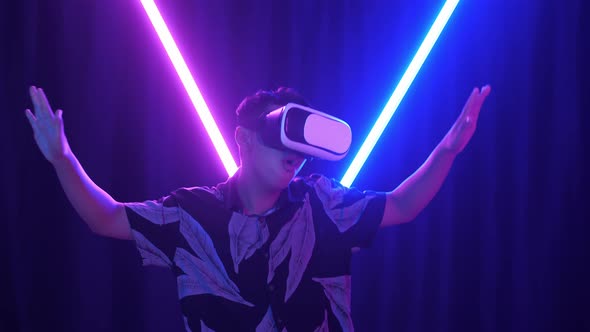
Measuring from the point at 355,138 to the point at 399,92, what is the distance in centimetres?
25

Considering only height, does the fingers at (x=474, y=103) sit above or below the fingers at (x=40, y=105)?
above

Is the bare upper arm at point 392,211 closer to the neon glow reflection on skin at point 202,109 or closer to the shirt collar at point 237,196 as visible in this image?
the shirt collar at point 237,196

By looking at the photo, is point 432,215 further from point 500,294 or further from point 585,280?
point 585,280

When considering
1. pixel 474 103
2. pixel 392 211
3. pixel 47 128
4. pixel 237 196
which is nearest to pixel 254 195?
pixel 237 196

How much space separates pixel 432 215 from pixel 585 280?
2.25 ft

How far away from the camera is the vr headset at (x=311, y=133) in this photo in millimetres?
953

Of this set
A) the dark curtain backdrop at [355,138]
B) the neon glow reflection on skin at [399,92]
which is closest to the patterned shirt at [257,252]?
the neon glow reflection on skin at [399,92]

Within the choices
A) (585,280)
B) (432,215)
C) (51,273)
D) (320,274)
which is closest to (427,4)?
(432,215)

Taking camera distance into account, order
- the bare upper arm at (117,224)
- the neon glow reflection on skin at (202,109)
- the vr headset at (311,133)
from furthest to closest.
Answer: the neon glow reflection on skin at (202,109), the bare upper arm at (117,224), the vr headset at (311,133)

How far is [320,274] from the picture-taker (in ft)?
3.78

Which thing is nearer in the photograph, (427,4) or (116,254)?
(116,254)

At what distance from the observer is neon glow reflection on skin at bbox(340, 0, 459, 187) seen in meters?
1.51

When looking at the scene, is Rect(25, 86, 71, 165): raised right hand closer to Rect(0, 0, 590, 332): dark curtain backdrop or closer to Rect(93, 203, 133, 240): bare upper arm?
Rect(93, 203, 133, 240): bare upper arm

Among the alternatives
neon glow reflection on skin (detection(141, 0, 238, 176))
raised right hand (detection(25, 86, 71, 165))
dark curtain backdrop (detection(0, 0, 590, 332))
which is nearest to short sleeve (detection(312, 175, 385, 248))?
neon glow reflection on skin (detection(141, 0, 238, 176))
